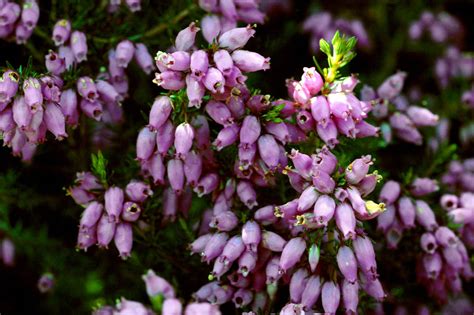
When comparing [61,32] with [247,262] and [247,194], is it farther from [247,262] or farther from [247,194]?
[247,262]

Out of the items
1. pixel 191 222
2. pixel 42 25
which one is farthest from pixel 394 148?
pixel 42 25

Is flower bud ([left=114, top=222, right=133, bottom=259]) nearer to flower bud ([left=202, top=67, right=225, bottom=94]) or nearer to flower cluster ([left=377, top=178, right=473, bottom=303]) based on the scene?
flower bud ([left=202, top=67, right=225, bottom=94])

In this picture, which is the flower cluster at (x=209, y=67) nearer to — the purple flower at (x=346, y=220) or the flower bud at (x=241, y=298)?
the purple flower at (x=346, y=220)

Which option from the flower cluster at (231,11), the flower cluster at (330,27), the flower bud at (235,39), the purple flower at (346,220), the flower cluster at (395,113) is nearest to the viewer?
the purple flower at (346,220)

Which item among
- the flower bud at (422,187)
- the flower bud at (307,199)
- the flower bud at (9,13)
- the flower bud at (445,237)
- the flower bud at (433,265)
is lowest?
the flower bud at (433,265)

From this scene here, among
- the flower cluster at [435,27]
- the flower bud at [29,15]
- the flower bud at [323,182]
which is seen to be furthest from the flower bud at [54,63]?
the flower cluster at [435,27]

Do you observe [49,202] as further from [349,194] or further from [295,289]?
[349,194]
